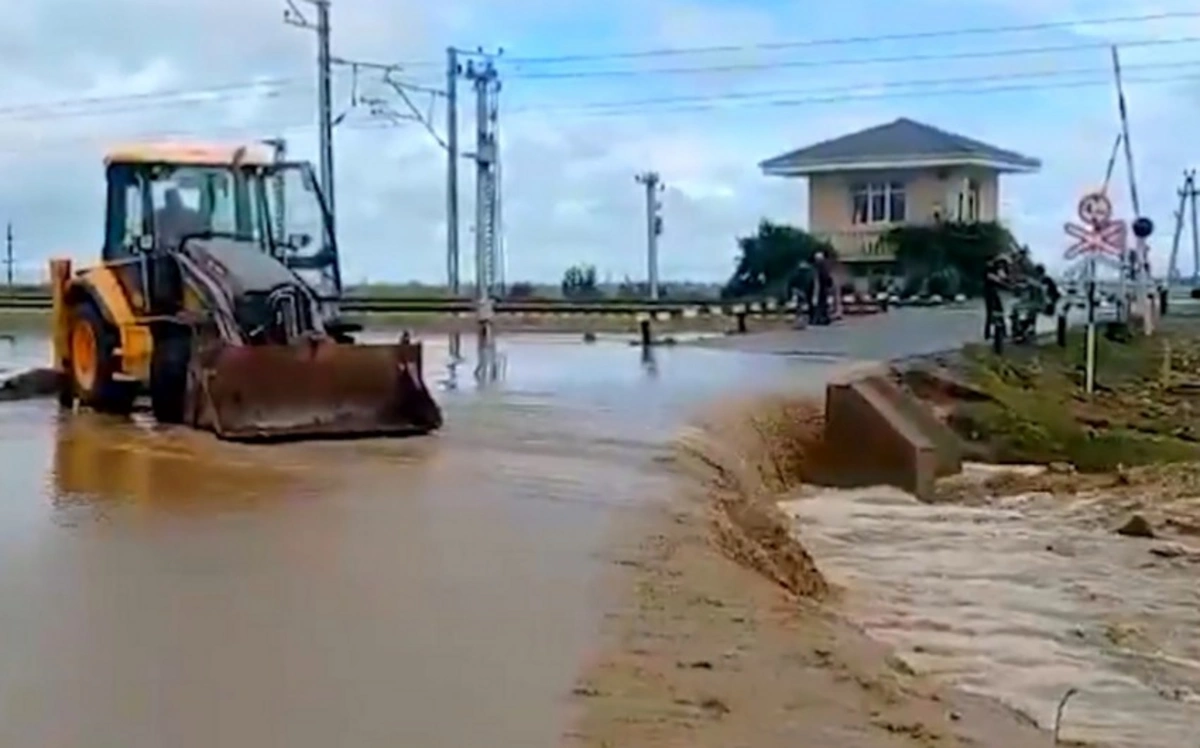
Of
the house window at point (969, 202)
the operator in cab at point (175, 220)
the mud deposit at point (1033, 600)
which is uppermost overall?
the house window at point (969, 202)

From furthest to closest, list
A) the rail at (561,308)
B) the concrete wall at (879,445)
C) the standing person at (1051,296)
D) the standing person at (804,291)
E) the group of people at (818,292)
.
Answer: the rail at (561,308) → the standing person at (804,291) → the group of people at (818,292) → the standing person at (1051,296) → the concrete wall at (879,445)

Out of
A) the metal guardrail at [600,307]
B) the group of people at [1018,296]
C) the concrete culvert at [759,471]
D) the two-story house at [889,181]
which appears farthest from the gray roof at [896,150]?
the concrete culvert at [759,471]

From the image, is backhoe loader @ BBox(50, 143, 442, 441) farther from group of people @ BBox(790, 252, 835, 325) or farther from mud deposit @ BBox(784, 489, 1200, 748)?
group of people @ BBox(790, 252, 835, 325)

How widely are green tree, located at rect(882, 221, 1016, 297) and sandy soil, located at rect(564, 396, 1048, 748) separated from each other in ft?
163

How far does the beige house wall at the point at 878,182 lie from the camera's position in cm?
6925

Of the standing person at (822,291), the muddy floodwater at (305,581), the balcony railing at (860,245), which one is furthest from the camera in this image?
the balcony railing at (860,245)

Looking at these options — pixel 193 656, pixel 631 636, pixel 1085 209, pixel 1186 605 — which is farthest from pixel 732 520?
pixel 1085 209

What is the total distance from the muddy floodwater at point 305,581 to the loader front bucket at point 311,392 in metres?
0.41

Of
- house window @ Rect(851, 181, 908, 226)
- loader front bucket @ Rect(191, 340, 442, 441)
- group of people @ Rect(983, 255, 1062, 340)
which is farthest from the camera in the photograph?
house window @ Rect(851, 181, 908, 226)

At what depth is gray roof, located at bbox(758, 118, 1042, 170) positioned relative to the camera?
7038 centimetres

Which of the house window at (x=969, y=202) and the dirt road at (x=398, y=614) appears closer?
the dirt road at (x=398, y=614)

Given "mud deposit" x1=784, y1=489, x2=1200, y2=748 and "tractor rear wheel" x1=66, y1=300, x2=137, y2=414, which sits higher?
"tractor rear wheel" x1=66, y1=300, x2=137, y2=414

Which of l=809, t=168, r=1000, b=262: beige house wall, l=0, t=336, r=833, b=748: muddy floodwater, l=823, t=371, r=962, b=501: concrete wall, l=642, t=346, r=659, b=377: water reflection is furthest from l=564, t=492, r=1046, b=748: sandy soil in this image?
l=809, t=168, r=1000, b=262: beige house wall

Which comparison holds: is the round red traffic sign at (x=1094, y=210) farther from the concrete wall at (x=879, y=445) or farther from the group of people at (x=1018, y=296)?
the concrete wall at (x=879, y=445)
